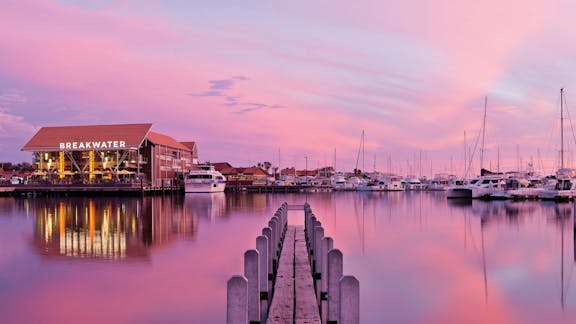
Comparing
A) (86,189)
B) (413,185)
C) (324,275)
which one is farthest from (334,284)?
(413,185)

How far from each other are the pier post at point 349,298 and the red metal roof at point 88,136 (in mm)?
92882

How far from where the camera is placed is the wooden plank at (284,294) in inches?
392

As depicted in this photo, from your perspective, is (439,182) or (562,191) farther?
(439,182)

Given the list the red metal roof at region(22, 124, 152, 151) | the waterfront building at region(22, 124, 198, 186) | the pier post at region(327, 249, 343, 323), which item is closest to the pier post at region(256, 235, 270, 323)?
the pier post at region(327, 249, 343, 323)

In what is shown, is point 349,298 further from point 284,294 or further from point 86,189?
point 86,189


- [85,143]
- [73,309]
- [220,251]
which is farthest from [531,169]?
[73,309]

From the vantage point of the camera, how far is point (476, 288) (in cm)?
1853

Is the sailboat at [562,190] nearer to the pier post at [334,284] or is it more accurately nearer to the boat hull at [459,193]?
the boat hull at [459,193]

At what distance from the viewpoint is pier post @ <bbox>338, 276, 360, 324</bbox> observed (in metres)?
7.10

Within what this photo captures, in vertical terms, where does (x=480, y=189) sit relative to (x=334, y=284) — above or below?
below

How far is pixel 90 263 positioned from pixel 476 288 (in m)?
16.1

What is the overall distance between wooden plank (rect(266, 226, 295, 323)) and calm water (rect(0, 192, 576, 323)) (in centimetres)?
225

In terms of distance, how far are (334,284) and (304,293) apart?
8.59 ft

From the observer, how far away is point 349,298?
7.14 metres
